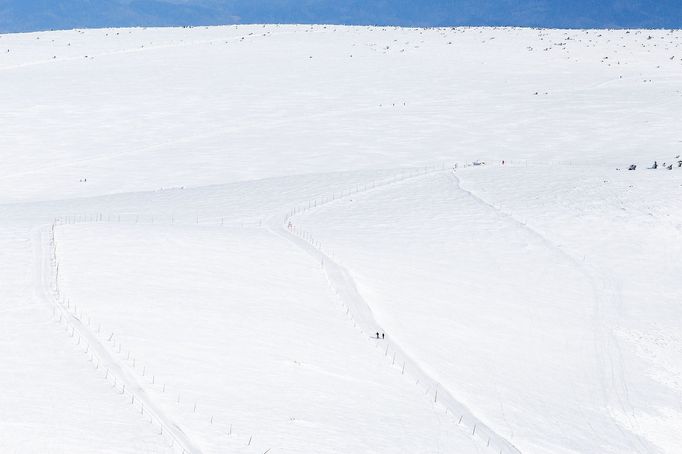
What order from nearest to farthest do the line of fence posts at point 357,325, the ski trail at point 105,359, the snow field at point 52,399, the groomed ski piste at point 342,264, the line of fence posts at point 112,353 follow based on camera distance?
the snow field at point 52,399
the ski trail at point 105,359
the line of fence posts at point 112,353
the groomed ski piste at point 342,264
the line of fence posts at point 357,325

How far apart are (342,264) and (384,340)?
240 inches

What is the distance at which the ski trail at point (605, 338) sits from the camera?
1922cm

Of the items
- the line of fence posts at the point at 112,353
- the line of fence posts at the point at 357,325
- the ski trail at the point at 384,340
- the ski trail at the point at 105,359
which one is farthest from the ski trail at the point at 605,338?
the ski trail at the point at 105,359

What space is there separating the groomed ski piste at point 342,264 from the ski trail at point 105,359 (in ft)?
0.20

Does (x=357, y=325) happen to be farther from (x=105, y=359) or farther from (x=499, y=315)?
(x=105, y=359)

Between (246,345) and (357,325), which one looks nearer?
(246,345)

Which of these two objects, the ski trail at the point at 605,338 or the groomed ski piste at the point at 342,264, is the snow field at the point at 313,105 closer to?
the groomed ski piste at the point at 342,264

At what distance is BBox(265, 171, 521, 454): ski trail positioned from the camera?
1639cm

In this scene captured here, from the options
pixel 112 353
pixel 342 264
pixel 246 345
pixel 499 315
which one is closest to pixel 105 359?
pixel 112 353

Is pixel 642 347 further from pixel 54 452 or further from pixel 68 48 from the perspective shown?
pixel 68 48

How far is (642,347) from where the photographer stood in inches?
923

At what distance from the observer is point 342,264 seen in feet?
87.8

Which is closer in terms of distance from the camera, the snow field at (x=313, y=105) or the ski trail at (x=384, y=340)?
the ski trail at (x=384, y=340)

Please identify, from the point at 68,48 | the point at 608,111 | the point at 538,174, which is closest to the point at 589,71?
the point at 608,111
